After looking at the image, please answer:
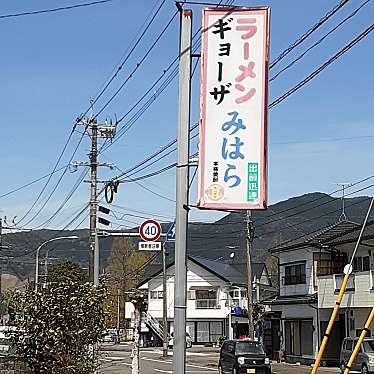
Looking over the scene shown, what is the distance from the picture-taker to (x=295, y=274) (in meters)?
49.5

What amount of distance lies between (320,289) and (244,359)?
33.3 feet

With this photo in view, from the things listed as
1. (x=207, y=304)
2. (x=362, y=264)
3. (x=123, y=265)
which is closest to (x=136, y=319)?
(x=362, y=264)

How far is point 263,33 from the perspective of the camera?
427 inches

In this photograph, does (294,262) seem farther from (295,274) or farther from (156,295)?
(156,295)

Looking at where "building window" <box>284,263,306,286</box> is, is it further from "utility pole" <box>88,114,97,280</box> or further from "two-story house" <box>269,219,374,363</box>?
"utility pole" <box>88,114,97,280</box>

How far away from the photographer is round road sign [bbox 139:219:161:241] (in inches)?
1099

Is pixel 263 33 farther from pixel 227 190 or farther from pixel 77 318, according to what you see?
pixel 77 318

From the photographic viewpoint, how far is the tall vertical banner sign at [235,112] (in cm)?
1070

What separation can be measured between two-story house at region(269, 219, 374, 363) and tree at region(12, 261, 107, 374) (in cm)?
2344

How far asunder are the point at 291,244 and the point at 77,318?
113 ft

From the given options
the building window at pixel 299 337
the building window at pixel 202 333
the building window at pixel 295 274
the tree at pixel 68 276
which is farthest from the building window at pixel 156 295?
the tree at pixel 68 276

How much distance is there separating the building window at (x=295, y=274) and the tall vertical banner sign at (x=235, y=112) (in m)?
38.1

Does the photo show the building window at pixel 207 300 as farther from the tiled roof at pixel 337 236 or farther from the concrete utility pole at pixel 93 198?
the concrete utility pole at pixel 93 198

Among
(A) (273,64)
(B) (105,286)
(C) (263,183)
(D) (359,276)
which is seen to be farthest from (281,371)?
(C) (263,183)
